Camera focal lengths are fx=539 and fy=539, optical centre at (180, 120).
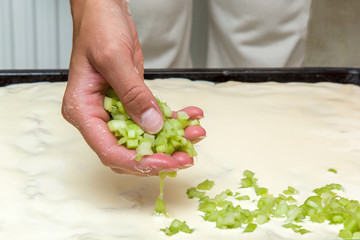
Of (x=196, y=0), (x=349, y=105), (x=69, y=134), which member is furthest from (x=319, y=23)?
(x=69, y=134)

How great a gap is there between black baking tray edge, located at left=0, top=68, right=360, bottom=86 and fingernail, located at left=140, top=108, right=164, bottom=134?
2.91 ft

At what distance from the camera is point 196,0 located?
2.43 meters

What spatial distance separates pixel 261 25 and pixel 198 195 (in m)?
1.26

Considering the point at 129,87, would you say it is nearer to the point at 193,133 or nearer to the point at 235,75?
the point at 193,133

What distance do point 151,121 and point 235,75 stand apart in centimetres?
97

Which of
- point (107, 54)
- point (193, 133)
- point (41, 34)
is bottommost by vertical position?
point (41, 34)

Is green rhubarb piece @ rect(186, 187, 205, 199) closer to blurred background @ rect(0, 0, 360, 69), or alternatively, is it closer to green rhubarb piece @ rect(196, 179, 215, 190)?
green rhubarb piece @ rect(196, 179, 215, 190)

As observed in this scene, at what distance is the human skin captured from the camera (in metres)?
0.92

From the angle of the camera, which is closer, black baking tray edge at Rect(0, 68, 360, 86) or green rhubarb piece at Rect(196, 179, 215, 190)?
green rhubarb piece at Rect(196, 179, 215, 190)

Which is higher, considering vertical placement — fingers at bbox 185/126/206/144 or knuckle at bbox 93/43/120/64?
knuckle at bbox 93/43/120/64

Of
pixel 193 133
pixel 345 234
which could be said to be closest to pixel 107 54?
pixel 193 133

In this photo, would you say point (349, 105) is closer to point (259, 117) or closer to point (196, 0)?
point (259, 117)

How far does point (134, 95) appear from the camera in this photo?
950mm

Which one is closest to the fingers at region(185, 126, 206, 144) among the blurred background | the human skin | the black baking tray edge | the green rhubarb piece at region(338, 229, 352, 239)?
the human skin
